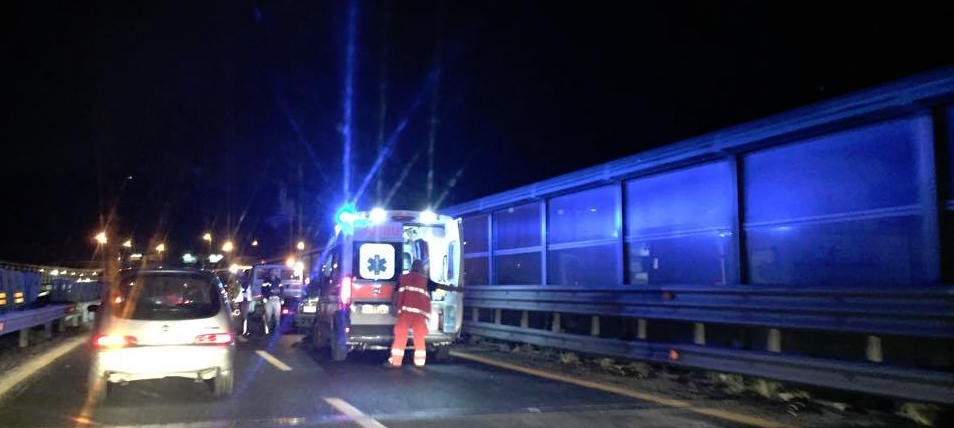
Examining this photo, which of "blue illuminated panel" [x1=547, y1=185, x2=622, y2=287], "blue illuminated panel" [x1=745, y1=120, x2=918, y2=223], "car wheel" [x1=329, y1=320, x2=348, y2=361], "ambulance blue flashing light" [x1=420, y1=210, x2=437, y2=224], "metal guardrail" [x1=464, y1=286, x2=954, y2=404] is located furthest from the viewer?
"blue illuminated panel" [x1=547, y1=185, x2=622, y2=287]

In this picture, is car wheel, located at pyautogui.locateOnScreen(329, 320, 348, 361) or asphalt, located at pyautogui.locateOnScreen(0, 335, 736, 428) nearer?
asphalt, located at pyautogui.locateOnScreen(0, 335, 736, 428)

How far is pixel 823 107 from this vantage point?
869 cm

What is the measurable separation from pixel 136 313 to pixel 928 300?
7.83m

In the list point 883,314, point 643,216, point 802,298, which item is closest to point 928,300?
point 883,314

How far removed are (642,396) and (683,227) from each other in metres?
3.77

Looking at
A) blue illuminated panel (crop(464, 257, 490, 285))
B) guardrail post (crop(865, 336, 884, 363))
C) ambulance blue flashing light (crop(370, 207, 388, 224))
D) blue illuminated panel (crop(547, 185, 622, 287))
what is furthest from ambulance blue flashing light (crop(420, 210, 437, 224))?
guardrail post (crop(865, 336, 884, 363))

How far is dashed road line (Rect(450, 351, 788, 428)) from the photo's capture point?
7312 mm

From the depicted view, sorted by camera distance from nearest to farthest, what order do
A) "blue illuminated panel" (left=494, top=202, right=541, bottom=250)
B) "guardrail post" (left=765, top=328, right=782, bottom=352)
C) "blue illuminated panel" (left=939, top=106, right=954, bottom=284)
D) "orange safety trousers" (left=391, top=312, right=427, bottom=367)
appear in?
"blue illuminated panel" (left=939, top=106, right=954, bottom=284) → "guardrail post" (left=765, top=328, right=782, bottom=352) → "orange safety trousers" (left=391, top=312, right=427, bottom=367) → "blue illuminated panel" (left=494, top=202, right=541, bottom=250)

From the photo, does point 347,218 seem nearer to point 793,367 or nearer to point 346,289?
point 346,289

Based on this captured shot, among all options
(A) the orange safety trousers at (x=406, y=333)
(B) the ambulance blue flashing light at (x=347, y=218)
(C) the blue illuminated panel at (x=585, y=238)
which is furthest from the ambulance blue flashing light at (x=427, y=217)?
(C) the blue illuminated panel at (x=585, y=238)

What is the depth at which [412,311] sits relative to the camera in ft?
37.5

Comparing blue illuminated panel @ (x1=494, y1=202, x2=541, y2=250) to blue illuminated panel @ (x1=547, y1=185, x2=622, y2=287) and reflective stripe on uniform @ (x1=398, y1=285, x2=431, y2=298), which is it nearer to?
blue illuminated panel @ (x1=547, y1=185, x2=622, y2=287)

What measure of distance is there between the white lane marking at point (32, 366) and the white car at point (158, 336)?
1897mm

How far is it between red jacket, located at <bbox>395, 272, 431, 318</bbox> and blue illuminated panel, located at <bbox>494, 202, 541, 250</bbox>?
4.64 m
